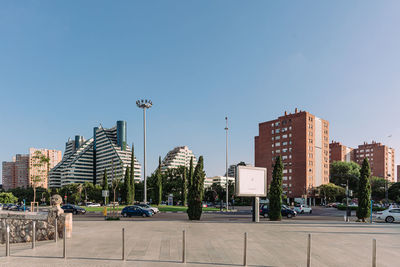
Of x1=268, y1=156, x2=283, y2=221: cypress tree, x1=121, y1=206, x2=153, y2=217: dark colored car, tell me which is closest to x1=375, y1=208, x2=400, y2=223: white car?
x1=268, y1=156, x2=283, y2=221: cypress tree

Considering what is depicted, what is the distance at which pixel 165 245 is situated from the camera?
41.7ft

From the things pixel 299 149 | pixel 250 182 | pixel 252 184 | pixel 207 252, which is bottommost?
pixel 207 252

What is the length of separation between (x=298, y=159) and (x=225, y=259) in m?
92.0

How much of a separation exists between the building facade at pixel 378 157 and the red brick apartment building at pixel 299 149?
277 ft

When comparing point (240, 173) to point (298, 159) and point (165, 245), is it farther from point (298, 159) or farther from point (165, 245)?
point (298, 159)

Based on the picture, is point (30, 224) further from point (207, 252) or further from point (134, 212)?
point (134, 212)

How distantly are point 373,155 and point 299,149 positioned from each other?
100 metres

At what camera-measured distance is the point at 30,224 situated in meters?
16.3

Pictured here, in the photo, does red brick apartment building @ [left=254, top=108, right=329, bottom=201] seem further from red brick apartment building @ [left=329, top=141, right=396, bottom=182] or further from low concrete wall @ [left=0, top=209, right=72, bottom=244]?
low concrete wall @ [left=0, top=209, right=72, bottom=244]

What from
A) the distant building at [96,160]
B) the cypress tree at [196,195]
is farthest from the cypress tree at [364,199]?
the distant building at [96,160]

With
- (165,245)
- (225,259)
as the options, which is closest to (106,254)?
(165,245)

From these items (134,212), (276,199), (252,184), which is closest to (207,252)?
(252,184)

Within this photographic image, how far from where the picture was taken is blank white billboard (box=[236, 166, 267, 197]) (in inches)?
1038

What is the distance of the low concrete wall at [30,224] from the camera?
15.2 meters
